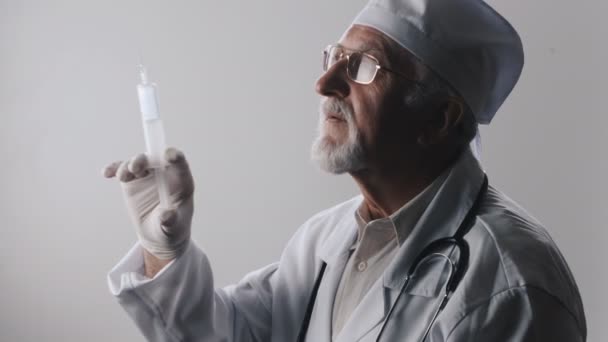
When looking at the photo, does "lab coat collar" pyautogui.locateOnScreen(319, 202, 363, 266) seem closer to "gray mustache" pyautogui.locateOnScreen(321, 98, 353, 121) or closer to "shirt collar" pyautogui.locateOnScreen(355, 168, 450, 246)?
"shirt collar" pyautogui.locateOnScreen(355, 168, 450, 246)

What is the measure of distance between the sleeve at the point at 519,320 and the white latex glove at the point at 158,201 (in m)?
0.54

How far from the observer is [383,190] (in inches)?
54.8

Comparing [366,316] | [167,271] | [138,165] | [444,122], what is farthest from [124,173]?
[444,122]

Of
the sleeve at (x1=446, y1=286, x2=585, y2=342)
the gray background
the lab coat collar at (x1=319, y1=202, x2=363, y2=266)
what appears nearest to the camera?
the sleeve at (x1=446, y1=286, x2=585, y2=342)

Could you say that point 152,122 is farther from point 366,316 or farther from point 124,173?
point 366,316

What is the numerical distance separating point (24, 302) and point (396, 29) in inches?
74.7

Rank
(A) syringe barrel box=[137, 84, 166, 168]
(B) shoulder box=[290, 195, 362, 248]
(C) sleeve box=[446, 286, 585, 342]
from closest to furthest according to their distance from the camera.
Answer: (C) sleeve box=[446, 286, 585, 342] < (A) syringe barrel box=[137, 84, 166, 168] < (B) shoulder box=[290, 195, 362, 248]

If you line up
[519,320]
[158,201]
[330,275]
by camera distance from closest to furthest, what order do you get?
[519,320] → [158,201] → [330,275]

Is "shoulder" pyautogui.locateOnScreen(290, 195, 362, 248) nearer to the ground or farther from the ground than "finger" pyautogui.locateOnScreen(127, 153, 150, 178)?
nearer to the ground

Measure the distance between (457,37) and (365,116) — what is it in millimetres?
242

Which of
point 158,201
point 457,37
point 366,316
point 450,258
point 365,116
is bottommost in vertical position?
point 366,316

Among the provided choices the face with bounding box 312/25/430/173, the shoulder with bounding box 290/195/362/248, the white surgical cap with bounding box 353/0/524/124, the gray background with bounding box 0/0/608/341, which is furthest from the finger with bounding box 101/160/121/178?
the gray background with bounding box 0/0/608/341

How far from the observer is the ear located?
1391 millimetres

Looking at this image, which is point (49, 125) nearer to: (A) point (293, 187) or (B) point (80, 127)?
(B) point (80, 127)
